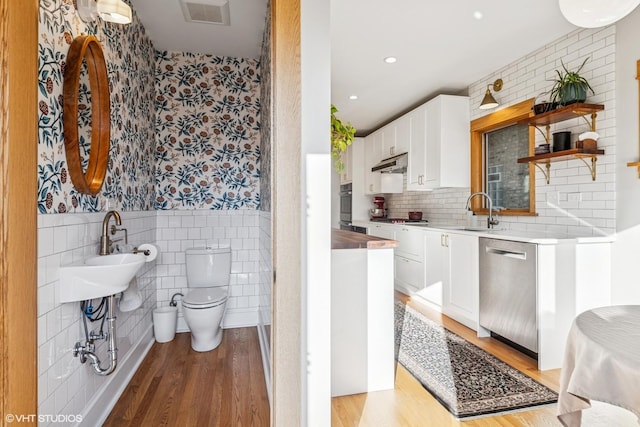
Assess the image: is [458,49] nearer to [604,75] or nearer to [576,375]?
[604,75]

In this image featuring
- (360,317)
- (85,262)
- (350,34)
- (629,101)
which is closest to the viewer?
(85,262)

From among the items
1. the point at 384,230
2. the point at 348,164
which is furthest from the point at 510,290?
the point at 348,164

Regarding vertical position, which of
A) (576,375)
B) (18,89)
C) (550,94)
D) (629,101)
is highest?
(550,94)

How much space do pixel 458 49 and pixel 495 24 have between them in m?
0.43

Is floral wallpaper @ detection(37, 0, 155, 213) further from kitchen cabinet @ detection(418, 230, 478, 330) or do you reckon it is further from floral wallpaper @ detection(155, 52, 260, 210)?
kitchen cabinet @ detection(418, 230, 478, 330)

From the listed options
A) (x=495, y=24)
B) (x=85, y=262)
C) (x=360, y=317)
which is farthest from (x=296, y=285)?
(x=495, y=24)

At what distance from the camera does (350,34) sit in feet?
9.39

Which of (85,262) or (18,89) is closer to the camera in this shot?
(18,89)

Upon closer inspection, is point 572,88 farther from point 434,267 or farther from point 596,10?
point 434,267

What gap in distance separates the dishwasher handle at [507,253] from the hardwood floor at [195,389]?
1.99m

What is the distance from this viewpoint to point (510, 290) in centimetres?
260

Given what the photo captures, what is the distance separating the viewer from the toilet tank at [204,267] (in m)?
3.04

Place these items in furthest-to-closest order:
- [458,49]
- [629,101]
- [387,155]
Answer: [387,155] < [458,49] < [629,101]

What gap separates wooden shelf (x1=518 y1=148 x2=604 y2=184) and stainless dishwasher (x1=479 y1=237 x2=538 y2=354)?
0.78 metres
